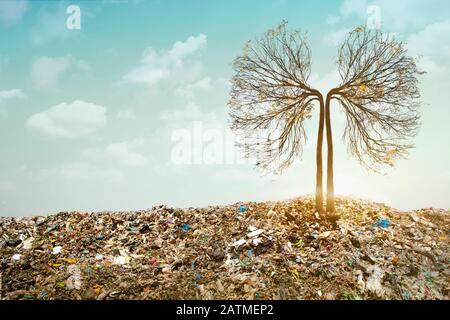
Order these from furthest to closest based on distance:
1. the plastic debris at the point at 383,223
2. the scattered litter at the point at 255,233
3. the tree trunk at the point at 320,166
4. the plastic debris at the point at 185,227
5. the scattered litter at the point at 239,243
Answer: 1. the tree trunk at the point at 320,166
2. the plastic debris at the point at 185,227
3. the plastic debris at the point at 383,223
4. the scattered litter at the point at 255,233
5. the scattered litter at the point at 239,243

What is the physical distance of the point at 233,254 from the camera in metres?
9.97

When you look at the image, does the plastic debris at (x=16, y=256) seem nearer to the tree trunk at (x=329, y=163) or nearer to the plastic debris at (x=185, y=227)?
the plastic debris at (x=185, y=227)

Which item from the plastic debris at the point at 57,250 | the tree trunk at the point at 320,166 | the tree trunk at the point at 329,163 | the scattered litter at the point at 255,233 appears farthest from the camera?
the tree trunk at the point at 320,166

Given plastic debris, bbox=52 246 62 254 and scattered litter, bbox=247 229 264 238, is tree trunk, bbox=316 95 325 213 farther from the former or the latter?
plastic debris, bbox=52 246 62 254

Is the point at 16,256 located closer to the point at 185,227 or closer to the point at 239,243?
the point at 185,227

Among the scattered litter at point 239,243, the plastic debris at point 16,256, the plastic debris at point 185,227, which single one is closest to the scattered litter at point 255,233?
the scattered litter at point 239,243

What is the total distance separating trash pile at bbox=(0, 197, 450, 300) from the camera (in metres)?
8.68

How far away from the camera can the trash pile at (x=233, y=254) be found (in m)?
8.68

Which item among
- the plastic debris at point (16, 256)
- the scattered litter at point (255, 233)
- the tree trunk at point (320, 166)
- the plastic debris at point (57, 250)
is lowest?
the plastic debris at point (16, 256)

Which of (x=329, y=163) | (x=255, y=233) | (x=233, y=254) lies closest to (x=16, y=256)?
(x=233, y=254)

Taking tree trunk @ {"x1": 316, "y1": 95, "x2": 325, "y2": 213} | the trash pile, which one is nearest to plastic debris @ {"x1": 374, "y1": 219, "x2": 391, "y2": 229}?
the trash pile

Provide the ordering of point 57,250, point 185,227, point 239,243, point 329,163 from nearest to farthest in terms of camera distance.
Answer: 1. point 239,243
2. point 57,250
3. point 185,227
4. point 329,163
